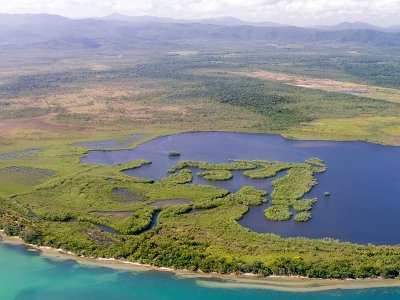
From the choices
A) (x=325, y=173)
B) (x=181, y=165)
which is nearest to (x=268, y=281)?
(x=325, y=173)

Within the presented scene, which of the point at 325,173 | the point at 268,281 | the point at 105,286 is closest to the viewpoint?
the point at 268,281

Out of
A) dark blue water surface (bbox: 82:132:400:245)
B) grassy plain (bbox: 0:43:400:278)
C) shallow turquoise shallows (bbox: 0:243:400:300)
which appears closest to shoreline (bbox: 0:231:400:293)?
shallow turquoise shallows (bbox: 0:243:400:300)

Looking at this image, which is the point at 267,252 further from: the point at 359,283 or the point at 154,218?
the point at 154,218

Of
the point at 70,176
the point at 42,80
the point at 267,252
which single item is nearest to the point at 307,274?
the point at 267,252

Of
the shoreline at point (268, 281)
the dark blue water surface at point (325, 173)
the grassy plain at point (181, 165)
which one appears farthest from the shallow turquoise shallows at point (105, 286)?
the dark blue water surface at point (325, 173)

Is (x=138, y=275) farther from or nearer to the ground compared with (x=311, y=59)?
nearer to the ground

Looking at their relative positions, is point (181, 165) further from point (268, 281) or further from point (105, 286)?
point (268, 281)

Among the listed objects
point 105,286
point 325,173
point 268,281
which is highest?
point 325,173
